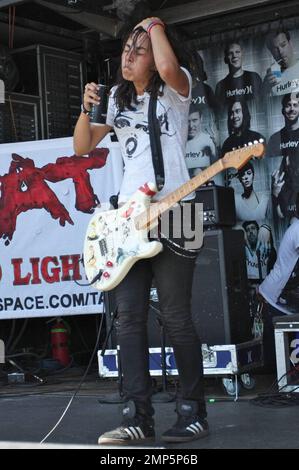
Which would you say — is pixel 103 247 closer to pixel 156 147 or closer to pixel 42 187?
pixel 156 147

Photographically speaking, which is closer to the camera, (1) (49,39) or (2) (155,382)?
(2) (155,382)

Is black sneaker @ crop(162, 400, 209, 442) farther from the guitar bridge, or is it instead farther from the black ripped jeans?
the guitar bridge

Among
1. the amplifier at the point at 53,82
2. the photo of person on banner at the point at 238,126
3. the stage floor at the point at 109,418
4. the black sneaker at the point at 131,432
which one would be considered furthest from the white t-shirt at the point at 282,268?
the black sneaker at the point at 131,432

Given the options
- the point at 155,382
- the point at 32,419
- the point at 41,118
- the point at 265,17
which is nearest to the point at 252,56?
the point at 265,17

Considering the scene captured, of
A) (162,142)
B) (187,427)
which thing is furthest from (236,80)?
(187,427)

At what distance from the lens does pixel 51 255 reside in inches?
231

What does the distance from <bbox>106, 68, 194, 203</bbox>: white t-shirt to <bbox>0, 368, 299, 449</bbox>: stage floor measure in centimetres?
105

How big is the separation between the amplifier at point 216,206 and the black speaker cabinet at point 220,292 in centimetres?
7

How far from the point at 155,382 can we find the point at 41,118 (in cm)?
250

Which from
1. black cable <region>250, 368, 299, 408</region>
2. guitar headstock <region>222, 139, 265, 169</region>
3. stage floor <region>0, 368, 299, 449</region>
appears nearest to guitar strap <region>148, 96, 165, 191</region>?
guitar headstock <region>222, 139, 265, 169</region>

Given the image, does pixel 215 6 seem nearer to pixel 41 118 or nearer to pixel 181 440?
pixel 41 118

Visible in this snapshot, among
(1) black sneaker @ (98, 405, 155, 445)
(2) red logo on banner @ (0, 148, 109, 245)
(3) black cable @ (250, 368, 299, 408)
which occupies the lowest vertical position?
(3) black cable @ (250, 368, 299, 408)

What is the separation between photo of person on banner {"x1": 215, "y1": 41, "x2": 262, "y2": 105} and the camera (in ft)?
20.2

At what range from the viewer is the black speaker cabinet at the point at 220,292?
5.04 m
